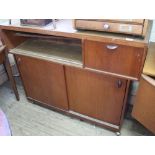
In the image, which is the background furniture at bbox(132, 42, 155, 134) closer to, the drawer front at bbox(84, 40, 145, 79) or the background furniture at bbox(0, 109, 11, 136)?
the drawer front at bbox(84, 40, 145, 79)

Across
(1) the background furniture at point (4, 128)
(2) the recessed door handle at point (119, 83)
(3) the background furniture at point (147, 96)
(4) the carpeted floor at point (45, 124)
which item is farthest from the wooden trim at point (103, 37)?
(4) the carpeted floor at point (45, 124)

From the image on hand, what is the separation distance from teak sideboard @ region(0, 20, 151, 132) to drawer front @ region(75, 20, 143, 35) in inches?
1.4

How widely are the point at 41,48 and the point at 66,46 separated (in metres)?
→ 0.19

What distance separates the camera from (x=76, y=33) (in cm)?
102

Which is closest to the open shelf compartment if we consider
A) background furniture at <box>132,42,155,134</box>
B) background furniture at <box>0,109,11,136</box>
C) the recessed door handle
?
the recessed door handle

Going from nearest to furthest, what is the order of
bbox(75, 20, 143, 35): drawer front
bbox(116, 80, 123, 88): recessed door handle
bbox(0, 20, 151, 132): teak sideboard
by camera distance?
1. bbox(75, 20, 143, 35): drawer front
2. bbox(0, 20, 151, 132): teak sideboard
3. bbox(116, 80, 123, 88): recessed door handle

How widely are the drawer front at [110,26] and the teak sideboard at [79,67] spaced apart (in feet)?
0.12

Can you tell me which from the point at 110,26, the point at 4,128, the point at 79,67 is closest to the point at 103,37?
the point at 110,26

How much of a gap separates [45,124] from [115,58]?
0.90 metres

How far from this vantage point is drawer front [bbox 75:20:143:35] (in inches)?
34.6

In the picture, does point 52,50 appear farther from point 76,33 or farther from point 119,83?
point 119,83

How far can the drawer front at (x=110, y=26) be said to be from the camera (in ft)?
2.89
